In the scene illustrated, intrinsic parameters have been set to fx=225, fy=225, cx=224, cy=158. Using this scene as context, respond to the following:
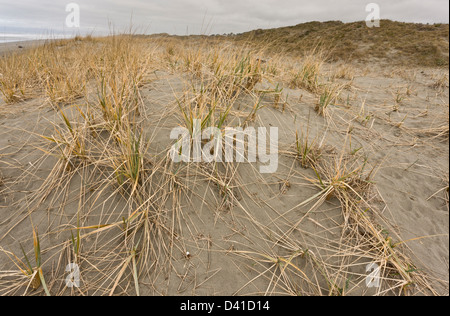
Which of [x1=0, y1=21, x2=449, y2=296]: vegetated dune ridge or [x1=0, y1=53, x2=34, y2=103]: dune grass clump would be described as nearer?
[x1=0, y1=21, x2=449, y2=296]: vegetated dune ridge

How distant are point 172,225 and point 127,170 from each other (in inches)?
19.4

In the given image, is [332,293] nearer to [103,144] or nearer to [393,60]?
[103,144]

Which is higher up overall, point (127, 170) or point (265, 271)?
point (127, 170)

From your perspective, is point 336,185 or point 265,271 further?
point 336,185

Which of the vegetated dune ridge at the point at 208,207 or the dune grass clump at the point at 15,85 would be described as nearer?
the vegetated dune ridge at the point at 208,207

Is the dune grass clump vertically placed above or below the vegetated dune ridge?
above

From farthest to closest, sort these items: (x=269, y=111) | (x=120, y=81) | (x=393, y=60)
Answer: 1. (x=393, y=60)
2. (x=269, y=111)
3. (x=120, y=81)

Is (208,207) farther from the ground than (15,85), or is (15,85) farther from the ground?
(15,85)

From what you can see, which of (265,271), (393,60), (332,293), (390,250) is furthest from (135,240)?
(393,60)

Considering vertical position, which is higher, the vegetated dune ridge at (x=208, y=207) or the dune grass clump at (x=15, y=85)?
the dune grass clump at (x=15, y=85)

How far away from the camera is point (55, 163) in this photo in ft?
6.10

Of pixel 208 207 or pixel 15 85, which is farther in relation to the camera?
pixel 15 85
